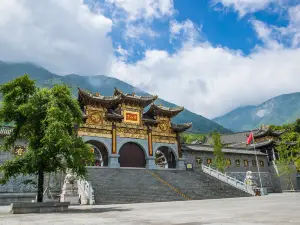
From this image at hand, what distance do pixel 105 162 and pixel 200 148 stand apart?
1233 cm

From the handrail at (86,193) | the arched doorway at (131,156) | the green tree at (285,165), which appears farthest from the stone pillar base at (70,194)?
the green tree at (285,165)

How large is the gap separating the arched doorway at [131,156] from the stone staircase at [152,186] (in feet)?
14.8

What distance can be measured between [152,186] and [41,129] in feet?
39.4

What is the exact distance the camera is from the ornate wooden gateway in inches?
1153

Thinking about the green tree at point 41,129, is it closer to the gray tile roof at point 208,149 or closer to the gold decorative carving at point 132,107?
the gold decorative carving at point 132,107

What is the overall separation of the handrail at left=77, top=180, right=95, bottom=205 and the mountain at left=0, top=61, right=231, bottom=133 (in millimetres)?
117417

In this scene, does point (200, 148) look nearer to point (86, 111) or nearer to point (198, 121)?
point (86, 111)

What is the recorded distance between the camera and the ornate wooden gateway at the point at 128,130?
96.1ft

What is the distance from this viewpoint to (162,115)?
113 feet

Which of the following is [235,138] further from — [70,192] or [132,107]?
[70,192]

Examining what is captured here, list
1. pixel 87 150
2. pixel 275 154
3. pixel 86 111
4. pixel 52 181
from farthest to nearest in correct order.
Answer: pixel 275 154
pixel 86 111
pixel 52 181
pixel 87 150

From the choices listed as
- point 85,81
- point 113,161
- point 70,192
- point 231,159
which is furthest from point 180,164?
point 85,81

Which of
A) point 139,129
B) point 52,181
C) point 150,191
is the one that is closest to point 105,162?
point 139,129

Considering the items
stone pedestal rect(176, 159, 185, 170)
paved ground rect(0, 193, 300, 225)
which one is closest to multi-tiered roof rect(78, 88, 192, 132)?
stone pedestal rect(176, 159, 185, 170)
